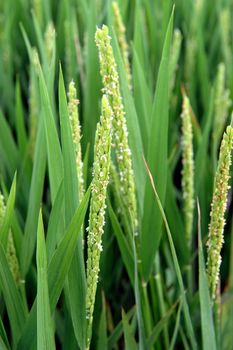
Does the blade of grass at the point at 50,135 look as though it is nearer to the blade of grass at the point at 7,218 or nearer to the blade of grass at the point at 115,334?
the blade of grass at the point at 7,218

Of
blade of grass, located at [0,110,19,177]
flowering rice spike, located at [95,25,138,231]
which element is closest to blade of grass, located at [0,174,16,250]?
flowering rice spike, located at [95,25,138,231]

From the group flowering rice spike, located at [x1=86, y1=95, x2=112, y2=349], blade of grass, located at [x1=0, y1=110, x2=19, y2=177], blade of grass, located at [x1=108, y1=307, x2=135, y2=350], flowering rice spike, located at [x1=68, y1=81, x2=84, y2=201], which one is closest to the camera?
flowering rice spike, located at [x1=86, y1=95, x2=112, y2=349]

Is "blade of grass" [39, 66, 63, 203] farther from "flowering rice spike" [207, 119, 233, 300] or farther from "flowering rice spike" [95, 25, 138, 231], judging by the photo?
"flowering rice spike" [207, 119, 233, 300]

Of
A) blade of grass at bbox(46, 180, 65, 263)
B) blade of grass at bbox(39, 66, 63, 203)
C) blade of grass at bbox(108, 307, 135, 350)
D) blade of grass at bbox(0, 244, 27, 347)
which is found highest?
blade of grass at bbox(39, 66, 63, 203)

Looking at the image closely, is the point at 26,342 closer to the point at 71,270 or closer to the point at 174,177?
the point at 71,270

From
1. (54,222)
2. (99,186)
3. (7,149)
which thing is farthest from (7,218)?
(7,149)

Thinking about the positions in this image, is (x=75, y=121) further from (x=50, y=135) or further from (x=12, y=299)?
(x=12, y=299)
